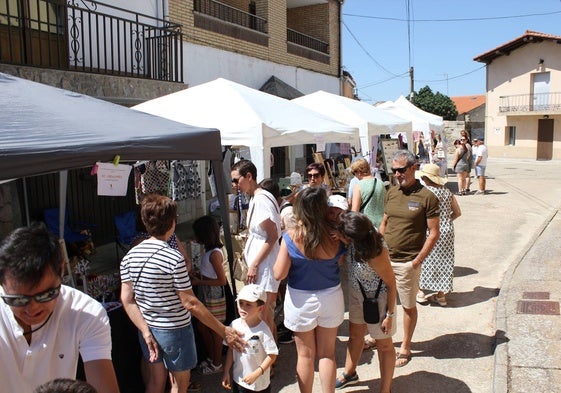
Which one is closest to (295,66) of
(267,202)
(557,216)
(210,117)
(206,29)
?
(206,29)

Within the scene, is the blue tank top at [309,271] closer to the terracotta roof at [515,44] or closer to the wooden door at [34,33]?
the wooden door at [34,33]

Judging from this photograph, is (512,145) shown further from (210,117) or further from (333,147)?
(210,117)

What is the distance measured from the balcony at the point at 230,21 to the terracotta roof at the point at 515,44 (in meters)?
27.2

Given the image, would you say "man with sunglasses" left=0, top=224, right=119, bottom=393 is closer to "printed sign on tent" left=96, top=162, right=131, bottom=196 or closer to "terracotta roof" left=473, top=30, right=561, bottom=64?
"printed sign on tent" left=96, top=162, right=131, bottom=196

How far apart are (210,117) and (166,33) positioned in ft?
15.2

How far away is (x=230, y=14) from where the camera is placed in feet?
44.6

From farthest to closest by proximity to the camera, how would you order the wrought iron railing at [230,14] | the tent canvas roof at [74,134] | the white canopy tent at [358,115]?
the wrought iron railing at [230,14] → the white canopy tent at [358,115] → the tent canvas roof at [74,134]

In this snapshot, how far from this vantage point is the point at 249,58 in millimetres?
13266

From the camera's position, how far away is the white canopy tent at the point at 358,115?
30.5 ft

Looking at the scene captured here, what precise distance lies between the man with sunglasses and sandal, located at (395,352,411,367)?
3.01 meters

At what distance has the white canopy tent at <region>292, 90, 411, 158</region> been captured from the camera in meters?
9.30

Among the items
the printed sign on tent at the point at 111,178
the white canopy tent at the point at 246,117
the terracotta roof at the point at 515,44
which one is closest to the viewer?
the printed sign on tent at the point at 111,178

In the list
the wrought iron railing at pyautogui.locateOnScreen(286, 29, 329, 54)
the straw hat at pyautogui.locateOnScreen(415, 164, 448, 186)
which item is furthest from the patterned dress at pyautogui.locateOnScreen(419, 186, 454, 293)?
the wrought iron railing at pyautogui.locateOnScreen(286, 29, 329, 54)

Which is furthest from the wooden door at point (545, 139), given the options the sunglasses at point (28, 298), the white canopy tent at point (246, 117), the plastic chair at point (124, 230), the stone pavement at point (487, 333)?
the sunglasses at point (28, 298)
